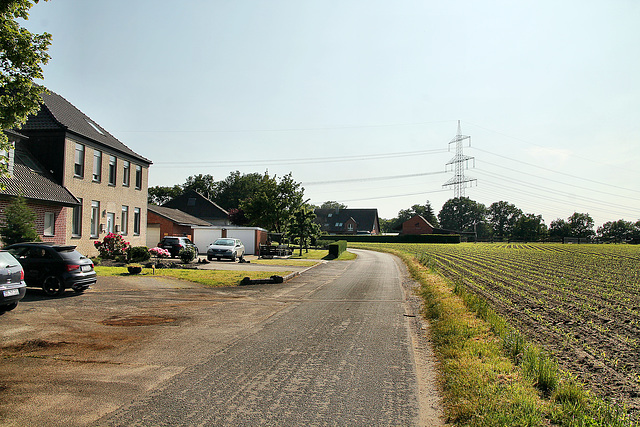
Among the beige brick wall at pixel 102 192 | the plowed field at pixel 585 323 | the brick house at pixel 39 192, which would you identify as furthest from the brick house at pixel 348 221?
the plowed field at pixel 585 323

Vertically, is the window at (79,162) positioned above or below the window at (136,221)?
above

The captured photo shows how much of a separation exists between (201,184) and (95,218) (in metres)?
78.1

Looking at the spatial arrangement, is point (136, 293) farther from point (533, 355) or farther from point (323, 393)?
point (533, 355)

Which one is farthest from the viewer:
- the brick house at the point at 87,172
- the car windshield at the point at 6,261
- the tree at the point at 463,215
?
the tree at the point at 463,215

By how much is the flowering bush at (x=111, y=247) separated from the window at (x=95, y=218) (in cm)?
222

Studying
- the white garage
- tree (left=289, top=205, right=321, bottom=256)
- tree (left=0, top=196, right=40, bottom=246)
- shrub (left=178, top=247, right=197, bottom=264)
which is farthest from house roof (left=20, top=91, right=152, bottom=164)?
tree (left=289, top=205, right=321, bottom=256)

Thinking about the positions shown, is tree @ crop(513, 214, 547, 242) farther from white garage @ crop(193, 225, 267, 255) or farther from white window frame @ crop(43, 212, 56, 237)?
white window frame @ crop(43, 212, 56, 237)

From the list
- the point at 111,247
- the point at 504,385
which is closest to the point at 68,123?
the point at 111,247

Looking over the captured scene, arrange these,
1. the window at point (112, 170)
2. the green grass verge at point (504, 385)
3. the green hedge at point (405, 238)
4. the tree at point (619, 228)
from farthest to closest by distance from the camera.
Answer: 1. the tree at point (619, 228)
2. the green hedge at point (405, 238)
3. the window at point (112, 170)
4. the green grass verge at point (504, 385)

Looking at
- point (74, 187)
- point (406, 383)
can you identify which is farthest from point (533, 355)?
point (74, 187)

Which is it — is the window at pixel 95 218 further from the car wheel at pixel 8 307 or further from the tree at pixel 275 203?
the tree at pixel 275 203

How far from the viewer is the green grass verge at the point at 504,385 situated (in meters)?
4.66

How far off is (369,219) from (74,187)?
103 m

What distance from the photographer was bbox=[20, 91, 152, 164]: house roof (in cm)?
2480
